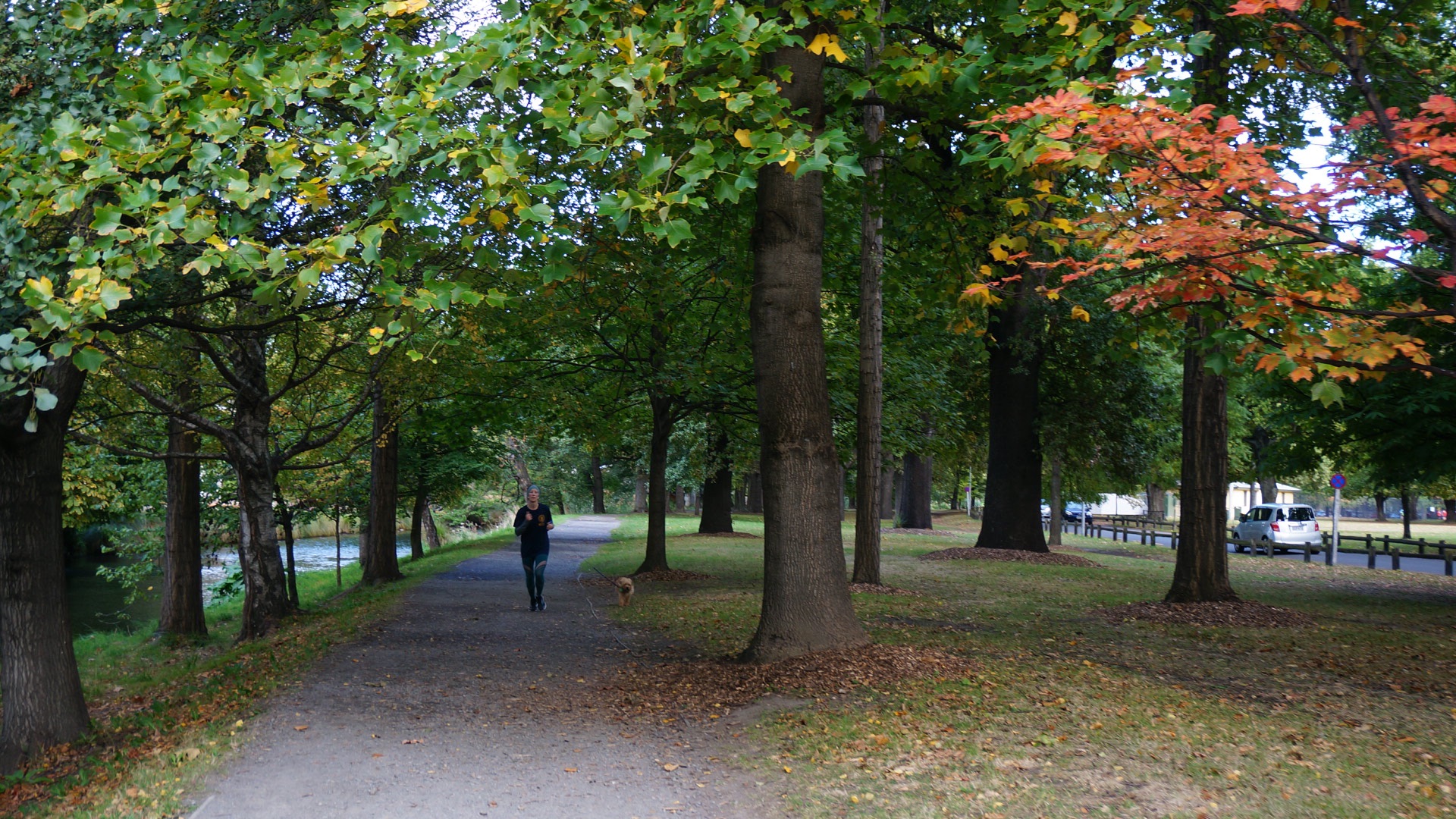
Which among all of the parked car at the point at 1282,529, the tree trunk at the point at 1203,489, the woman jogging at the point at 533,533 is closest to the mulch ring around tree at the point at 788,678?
the woman jogging at the point at 533,533

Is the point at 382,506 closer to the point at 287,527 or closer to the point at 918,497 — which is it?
the point at 287,527

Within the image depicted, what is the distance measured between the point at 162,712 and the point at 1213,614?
11.4 m

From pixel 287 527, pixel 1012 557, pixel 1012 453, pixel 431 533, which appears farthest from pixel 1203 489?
pixel 431 533

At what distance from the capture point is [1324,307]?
625 centimetres

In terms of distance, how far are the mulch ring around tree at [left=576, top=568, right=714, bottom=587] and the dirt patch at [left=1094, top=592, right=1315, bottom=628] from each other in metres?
8.26

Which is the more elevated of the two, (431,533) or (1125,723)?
(1125,723)

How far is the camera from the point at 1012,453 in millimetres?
23266

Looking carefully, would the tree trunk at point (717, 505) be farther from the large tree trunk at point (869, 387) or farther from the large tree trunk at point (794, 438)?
the large tree trunk at point (794, 438)

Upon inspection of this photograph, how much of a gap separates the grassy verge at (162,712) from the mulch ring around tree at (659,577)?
3893 millimetres

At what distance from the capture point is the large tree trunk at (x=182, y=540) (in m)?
15.7

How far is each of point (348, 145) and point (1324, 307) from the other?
5.91 m

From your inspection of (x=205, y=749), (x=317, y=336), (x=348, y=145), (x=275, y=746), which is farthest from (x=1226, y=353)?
(x=317, y=336)

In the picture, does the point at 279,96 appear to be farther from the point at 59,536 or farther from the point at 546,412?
the point at 546,412

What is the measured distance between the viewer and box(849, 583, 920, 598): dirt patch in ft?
49.0
